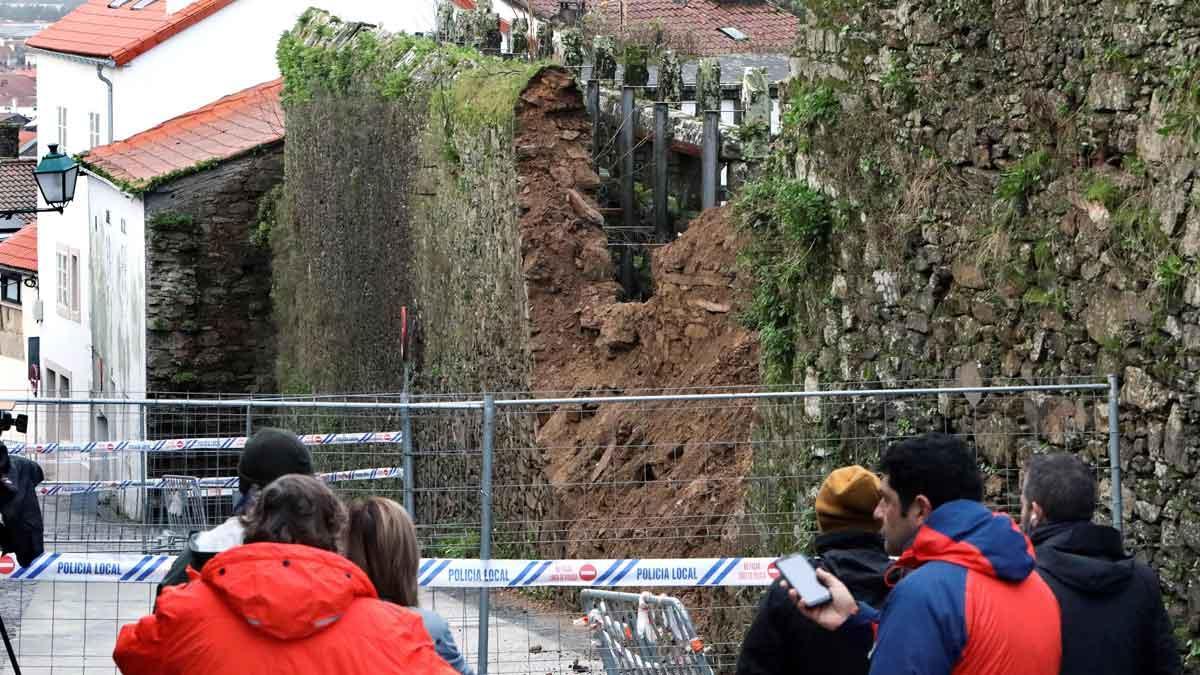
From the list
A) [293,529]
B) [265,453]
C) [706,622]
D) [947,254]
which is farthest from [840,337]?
[293,529]

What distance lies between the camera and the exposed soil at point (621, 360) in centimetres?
1217

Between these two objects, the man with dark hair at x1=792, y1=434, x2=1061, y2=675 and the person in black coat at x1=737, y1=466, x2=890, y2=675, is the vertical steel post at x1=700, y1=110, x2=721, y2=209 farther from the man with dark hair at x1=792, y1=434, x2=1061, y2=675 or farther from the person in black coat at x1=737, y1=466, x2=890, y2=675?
the man with dark hair at x1=792, y1=434, x2=1061, y2=675

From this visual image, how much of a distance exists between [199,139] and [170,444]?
1187 cm

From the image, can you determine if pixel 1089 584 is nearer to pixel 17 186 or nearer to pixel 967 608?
pixel 967 608

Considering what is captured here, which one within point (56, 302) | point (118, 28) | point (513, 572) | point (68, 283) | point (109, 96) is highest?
point (118, 28)

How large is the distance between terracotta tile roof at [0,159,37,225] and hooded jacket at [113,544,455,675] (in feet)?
71.6

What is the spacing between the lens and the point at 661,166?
51.2 ft

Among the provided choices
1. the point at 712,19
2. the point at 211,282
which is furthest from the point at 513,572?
the point at 712,19

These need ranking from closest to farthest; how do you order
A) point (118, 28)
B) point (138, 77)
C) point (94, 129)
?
point (138, 77) < point (94, 129) < point (118, 28)

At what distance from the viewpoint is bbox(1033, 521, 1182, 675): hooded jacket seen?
192 inches

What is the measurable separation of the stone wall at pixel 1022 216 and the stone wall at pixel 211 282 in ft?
46.6

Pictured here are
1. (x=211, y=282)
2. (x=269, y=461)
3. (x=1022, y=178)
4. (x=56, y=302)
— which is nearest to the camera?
(x=269, y=461)

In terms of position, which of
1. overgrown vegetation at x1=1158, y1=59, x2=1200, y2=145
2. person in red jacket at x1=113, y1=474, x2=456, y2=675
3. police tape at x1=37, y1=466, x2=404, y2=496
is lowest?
police tape at x1=37, y1=466, x2=404, y2=496

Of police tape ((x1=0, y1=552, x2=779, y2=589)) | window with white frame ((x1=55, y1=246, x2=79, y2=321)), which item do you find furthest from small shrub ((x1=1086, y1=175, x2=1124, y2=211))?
window with white frame ((x1=55, y1=246, x2=79, y2=321))
